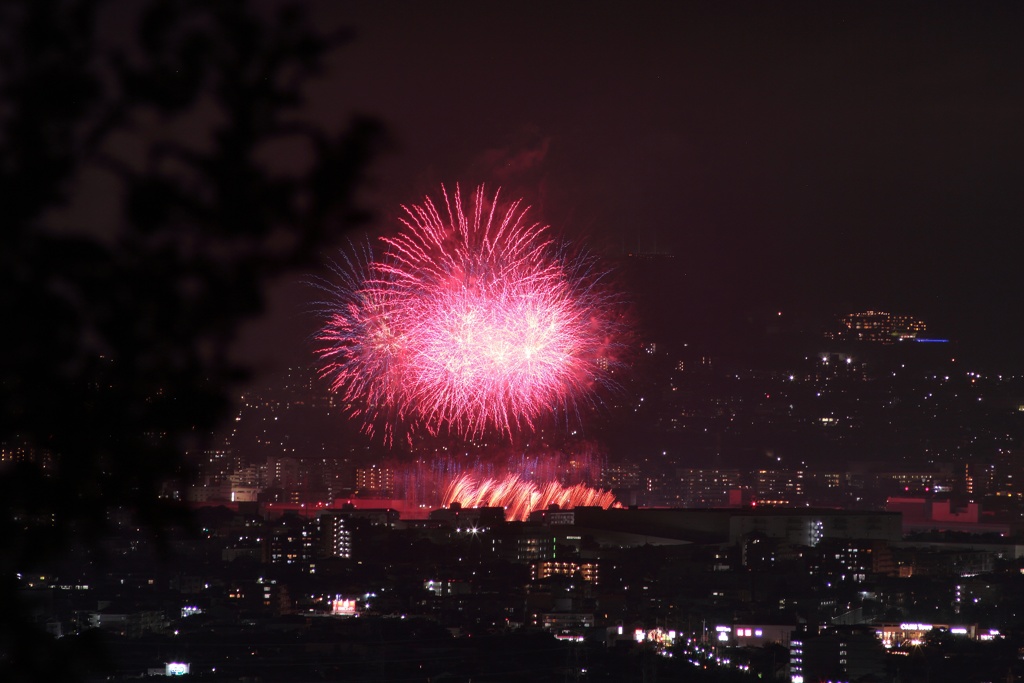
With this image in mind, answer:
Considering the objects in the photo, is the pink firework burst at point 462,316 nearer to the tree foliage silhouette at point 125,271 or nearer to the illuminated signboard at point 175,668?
the illuminated signboard at point 175,668

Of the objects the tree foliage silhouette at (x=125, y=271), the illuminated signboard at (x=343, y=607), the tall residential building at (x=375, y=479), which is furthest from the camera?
the tall residential building at (x=375, y=479)

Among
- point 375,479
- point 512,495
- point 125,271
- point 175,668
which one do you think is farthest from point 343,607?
point 125,271

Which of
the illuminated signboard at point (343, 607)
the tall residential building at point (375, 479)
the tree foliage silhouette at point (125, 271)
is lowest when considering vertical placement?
the tree foliage silhouette at point (125, 271)

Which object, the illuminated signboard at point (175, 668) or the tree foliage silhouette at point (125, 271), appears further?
the illuminated signboard at point (175, 668)

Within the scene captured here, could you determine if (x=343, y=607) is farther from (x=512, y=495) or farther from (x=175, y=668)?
(x=512, y=495)

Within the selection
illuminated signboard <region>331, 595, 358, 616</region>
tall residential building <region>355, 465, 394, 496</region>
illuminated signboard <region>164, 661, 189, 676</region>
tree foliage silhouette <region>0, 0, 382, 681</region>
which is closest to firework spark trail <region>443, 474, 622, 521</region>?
tall residential building <region>355, 465, 394, 496</region>

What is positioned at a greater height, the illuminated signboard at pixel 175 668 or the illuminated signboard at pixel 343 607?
the illuminated signboard at pixel 343 607

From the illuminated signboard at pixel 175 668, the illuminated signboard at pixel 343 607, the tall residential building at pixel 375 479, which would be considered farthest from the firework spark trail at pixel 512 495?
the illuminated signboard at pixel 175 668

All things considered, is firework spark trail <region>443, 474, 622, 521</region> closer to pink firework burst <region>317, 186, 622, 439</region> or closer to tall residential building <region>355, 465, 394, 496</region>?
tall residential building <region>355, 465, 394, 496</region>
